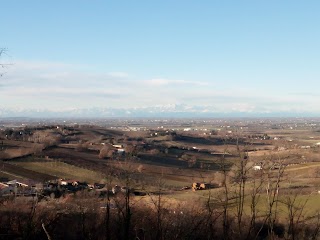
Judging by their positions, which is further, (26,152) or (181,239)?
(26,152)

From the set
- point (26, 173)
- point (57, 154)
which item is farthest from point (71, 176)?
point (57, 154)

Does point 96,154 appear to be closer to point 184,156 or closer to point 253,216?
point 184,156

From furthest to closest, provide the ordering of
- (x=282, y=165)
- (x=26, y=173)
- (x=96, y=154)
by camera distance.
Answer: (x=96, y=154), (x=26, y=173), (x=282, y=165)

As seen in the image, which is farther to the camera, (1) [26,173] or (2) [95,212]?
(1) [26,173]

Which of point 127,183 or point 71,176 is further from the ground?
point 127,183

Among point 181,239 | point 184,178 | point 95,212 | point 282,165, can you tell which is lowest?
point 184,178

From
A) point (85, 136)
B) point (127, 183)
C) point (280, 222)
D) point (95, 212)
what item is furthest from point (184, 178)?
point (85, 136)

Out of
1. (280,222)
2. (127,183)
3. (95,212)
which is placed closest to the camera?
(127,183)

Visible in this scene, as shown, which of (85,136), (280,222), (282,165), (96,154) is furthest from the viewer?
(85,136)

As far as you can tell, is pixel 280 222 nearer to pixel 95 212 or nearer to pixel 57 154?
pixel 95 212
